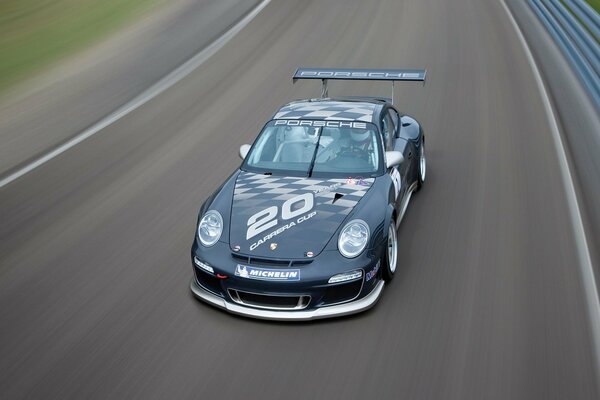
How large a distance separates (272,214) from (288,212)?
14 centimetres

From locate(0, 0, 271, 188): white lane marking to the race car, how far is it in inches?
155

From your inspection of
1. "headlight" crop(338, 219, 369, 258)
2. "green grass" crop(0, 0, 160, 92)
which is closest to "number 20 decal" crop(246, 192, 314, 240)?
"headlight" crop(338, 219, 369, 258)

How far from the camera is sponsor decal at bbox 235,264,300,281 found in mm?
5254

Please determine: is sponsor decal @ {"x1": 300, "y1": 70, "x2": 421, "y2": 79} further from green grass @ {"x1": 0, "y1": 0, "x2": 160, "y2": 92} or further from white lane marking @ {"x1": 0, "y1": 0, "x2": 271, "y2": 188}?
green grass @ {"x1": 0, "y1": 0, "x2": 160, "y2": 92}

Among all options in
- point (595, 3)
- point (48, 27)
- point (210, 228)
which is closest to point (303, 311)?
point (210, 228)

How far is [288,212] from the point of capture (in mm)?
5848

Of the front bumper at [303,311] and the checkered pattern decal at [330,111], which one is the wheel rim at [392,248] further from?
the checkered pattern decal at [330,111]

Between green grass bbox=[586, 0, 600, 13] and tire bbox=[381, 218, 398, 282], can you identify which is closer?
tire bbox=[381, 218, 398, 282]

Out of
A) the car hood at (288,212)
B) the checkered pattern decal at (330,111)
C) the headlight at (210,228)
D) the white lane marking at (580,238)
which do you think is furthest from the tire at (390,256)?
the white lane marking at (580,238)

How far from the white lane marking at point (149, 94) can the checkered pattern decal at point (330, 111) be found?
4058 millimetres

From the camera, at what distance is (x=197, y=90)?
12.3 m

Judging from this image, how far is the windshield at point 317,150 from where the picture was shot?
6543 mm

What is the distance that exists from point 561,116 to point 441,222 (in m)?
4.45

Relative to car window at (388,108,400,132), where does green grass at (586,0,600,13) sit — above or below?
below
